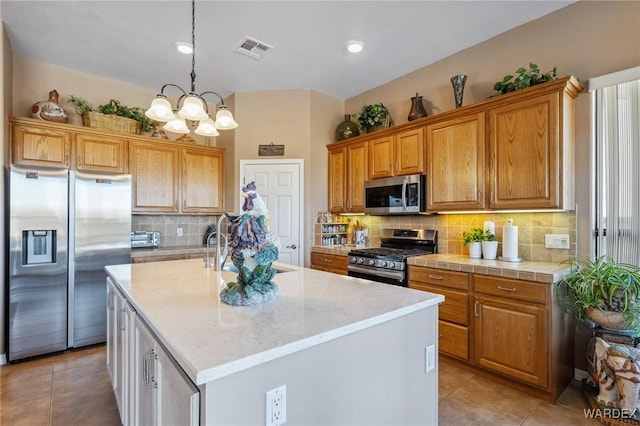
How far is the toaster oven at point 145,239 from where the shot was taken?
4004 mm

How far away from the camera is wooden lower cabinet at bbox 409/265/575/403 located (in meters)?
2.21

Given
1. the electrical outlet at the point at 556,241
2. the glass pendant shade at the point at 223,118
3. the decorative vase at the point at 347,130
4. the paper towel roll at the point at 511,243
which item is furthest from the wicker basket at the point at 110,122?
the electrical outlet at the point at 556,241

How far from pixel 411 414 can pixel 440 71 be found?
3.33 m

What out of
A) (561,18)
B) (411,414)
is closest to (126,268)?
(411,414)

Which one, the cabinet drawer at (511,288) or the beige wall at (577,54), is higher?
the beige wall at (577,54)

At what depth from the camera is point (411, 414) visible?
143 cm

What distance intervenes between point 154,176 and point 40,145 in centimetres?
108

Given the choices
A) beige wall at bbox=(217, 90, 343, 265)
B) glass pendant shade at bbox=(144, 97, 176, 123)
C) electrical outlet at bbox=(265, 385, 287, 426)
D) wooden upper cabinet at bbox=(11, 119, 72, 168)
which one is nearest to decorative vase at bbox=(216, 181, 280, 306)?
electrical outlet at bbox=(265, 385, 287, 426)

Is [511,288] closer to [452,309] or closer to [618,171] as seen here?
[452,309]

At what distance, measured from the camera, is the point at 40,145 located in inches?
126

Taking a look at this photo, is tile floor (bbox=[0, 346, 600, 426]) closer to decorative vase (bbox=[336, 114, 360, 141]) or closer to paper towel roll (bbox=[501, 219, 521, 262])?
paper towel roll (bbox=[501, 219, 521, 262])

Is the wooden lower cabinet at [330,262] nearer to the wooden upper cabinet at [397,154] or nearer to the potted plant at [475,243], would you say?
the wooden upper cabinet at [397,154]

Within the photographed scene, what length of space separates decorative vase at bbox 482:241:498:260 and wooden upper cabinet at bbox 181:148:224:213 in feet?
10.8

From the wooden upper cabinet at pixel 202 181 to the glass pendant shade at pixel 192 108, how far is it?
2311mm
